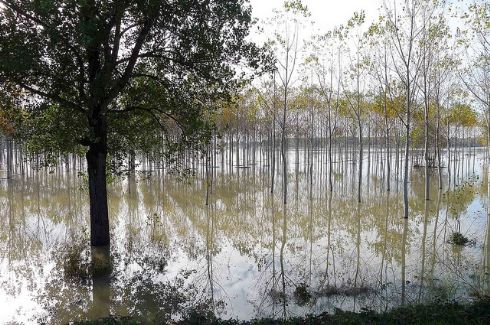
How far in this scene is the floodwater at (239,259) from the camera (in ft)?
24.9

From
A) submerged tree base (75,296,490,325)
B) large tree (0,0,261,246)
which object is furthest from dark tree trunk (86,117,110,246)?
submerged tree base (75,296,490,325)

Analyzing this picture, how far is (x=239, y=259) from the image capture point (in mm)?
10977

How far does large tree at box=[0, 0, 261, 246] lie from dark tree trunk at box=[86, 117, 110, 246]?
3 cm

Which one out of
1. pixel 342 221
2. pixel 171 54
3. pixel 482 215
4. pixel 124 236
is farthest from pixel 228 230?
pixel 482 215

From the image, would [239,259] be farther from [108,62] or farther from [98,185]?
[108,62]

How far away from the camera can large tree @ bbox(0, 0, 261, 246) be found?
8.60 meters

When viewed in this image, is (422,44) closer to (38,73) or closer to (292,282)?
(292,282)

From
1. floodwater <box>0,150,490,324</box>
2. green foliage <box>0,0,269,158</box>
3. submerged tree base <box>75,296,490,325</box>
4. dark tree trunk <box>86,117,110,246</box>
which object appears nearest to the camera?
submerged tree base <box>75,296,490,325</box>

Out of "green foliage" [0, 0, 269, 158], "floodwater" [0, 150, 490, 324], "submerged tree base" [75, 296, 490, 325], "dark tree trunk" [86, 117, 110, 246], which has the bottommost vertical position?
"floodwater" [0, 150, 490, 324]

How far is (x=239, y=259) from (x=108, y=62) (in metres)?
6.66

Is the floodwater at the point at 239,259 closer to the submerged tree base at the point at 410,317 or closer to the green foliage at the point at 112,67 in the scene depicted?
the submerged tree base at the point at 410,317

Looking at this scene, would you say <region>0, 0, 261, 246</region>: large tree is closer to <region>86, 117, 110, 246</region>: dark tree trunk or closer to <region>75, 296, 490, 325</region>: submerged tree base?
<region>86, 117, 110, 246</region>: dark tree trunk

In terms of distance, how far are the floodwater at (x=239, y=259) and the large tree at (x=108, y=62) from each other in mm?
2534

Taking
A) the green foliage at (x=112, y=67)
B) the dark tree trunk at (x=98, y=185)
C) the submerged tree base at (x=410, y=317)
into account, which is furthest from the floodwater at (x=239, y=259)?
the green foliage at (x=112, y=67)
